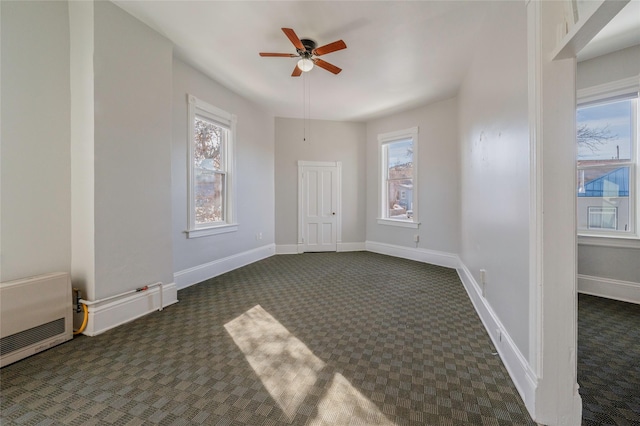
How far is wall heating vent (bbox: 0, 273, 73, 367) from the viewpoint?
1.92 meters

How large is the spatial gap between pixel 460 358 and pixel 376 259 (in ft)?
11.2

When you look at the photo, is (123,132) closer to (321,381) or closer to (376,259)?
(321,381)

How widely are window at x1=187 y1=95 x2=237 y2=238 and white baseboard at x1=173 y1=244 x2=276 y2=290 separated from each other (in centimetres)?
48

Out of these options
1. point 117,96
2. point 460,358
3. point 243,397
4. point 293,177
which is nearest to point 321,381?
point 243,397

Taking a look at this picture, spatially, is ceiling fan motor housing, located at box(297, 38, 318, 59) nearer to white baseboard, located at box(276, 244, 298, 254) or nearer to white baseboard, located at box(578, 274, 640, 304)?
white baseboard, located at box(276, 244, 298, 254)

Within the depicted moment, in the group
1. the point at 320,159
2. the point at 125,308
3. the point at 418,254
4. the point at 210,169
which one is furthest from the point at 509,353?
the point at 320,159

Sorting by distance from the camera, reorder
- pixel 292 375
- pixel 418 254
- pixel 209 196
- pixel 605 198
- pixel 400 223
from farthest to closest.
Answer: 1. pixel 400 223
2. pixel 418 254
3. pixel 209 196
4. pixel 605 198
5. pixel 292 375

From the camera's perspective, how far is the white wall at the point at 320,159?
6070mm

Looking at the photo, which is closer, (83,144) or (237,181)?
(83,144)

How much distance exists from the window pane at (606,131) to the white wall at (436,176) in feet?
5.12

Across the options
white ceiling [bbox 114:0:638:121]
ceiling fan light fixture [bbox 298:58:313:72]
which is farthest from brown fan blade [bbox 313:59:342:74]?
white ceiling [bbox 114:0:638:121]

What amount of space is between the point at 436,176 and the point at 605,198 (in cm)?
222

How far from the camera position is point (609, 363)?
199 centimetres

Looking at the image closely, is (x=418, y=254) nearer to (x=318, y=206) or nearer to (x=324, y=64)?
(x=318, y=206)
